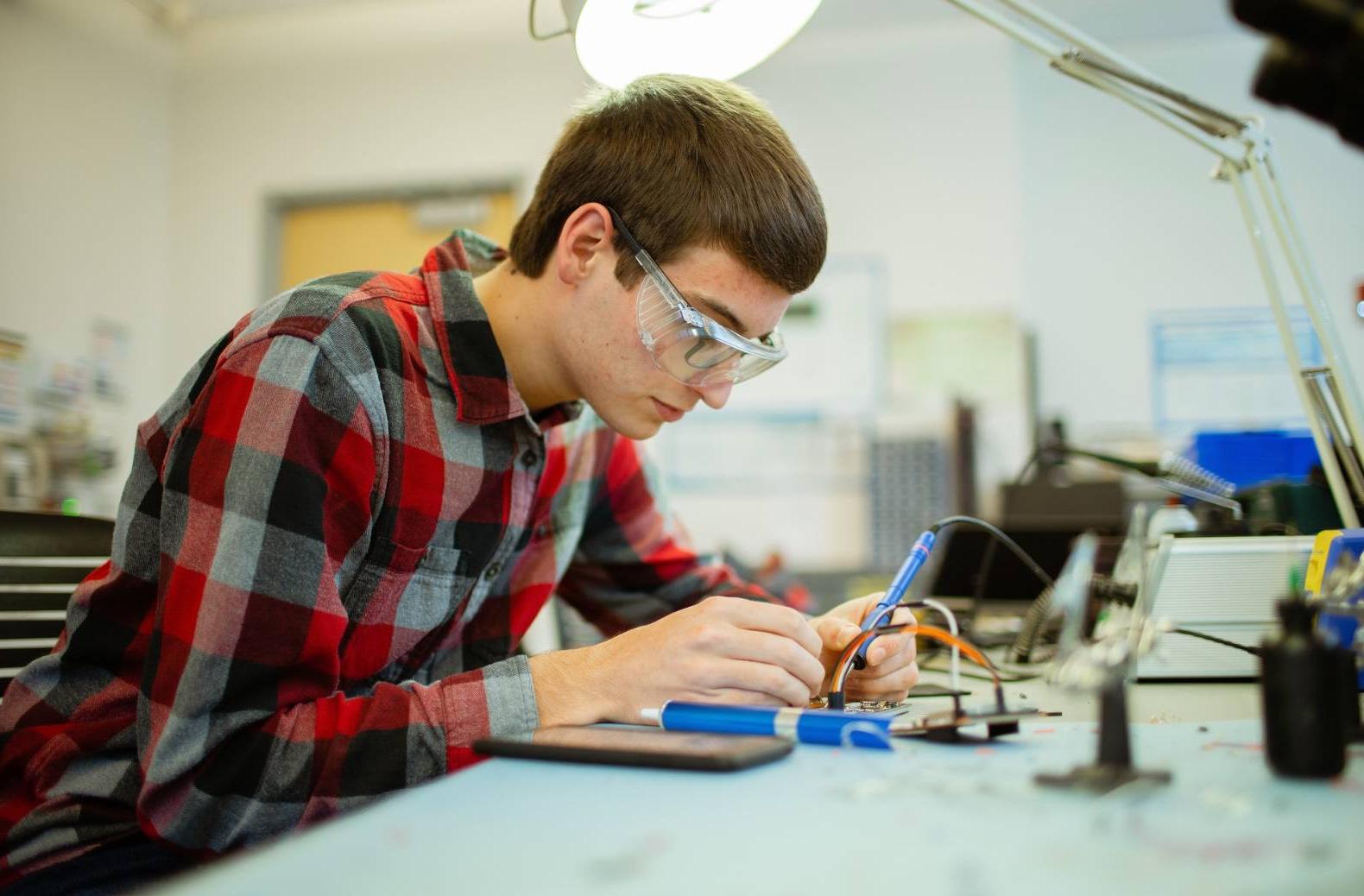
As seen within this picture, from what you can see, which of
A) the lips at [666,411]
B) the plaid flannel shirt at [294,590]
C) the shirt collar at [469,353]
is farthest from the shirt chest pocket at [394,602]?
the lips at [666,411]

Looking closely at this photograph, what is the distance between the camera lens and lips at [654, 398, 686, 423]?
1.15 metres

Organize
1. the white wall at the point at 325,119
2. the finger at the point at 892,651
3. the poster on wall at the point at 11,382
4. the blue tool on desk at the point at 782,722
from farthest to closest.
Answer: the white wall at the point at 325,119 → the poster on wall at the point at 11,382 → the finger at the point at 892,651 → the blue tool on desk at the point at 782,722

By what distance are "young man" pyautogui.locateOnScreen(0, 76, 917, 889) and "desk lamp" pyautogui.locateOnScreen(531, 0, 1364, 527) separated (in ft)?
0.23

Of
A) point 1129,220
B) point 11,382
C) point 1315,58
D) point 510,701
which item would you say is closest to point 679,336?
point 510,701

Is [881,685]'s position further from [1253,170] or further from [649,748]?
[1253,170]

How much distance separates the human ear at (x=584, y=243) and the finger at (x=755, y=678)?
1.62 feet

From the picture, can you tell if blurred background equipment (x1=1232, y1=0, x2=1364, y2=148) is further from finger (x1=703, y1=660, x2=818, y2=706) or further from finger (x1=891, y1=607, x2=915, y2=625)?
finger (x1=891, y1=607, x2=915, y2=625)

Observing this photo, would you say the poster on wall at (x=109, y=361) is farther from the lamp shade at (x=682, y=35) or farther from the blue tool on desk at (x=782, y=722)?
the blue tool on desk at (x=782, y=722)

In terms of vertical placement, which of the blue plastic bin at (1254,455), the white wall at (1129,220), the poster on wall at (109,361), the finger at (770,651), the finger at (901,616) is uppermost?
the white wall at (1129,220)

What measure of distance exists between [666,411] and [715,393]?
62 mm

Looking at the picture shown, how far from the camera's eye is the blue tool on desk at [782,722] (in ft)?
2.21

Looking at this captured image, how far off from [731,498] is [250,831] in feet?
10.5

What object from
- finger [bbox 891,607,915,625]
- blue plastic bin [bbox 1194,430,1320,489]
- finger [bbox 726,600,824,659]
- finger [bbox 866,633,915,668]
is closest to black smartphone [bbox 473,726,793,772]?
finger [bbox 726,600,824,659]

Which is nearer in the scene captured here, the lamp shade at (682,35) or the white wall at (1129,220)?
the lamp shade at (682,35)
